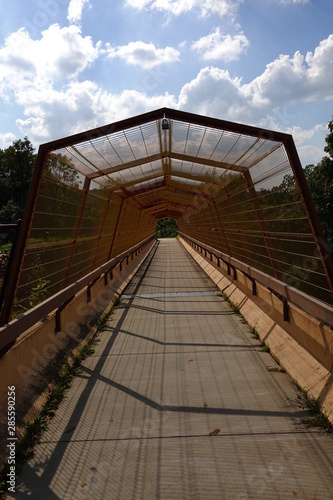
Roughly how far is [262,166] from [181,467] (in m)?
4.42

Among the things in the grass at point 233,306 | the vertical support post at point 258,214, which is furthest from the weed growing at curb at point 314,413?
the grass at point 233,306

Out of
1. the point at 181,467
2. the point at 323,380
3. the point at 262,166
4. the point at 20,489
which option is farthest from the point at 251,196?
the point at 20,489

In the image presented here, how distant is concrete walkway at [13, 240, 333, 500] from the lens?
274 centimetres

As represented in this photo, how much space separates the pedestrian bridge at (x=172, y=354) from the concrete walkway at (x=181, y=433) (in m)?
0.01

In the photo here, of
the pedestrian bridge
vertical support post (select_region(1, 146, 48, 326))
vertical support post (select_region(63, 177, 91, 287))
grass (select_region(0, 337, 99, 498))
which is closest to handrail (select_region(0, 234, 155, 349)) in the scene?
the pedestrian bridge

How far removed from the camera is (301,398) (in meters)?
3.92

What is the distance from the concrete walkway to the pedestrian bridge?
0.5 inches

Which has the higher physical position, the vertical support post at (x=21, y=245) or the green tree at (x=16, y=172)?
the green tree at (x=16, y=172)

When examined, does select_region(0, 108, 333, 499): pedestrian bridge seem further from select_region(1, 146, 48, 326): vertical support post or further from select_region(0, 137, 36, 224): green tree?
select_region(0, 137, 36, 224): green tree

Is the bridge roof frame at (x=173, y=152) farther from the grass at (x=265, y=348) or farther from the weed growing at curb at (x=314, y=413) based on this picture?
the grass at (x=265, y=348)

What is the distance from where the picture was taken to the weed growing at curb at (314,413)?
3362 millimetres

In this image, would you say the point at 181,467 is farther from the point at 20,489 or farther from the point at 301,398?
the point at 301,398

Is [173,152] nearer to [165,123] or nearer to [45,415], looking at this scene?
[165,123]

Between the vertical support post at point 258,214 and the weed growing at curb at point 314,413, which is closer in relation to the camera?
the weed growing at curb at point 314,413
